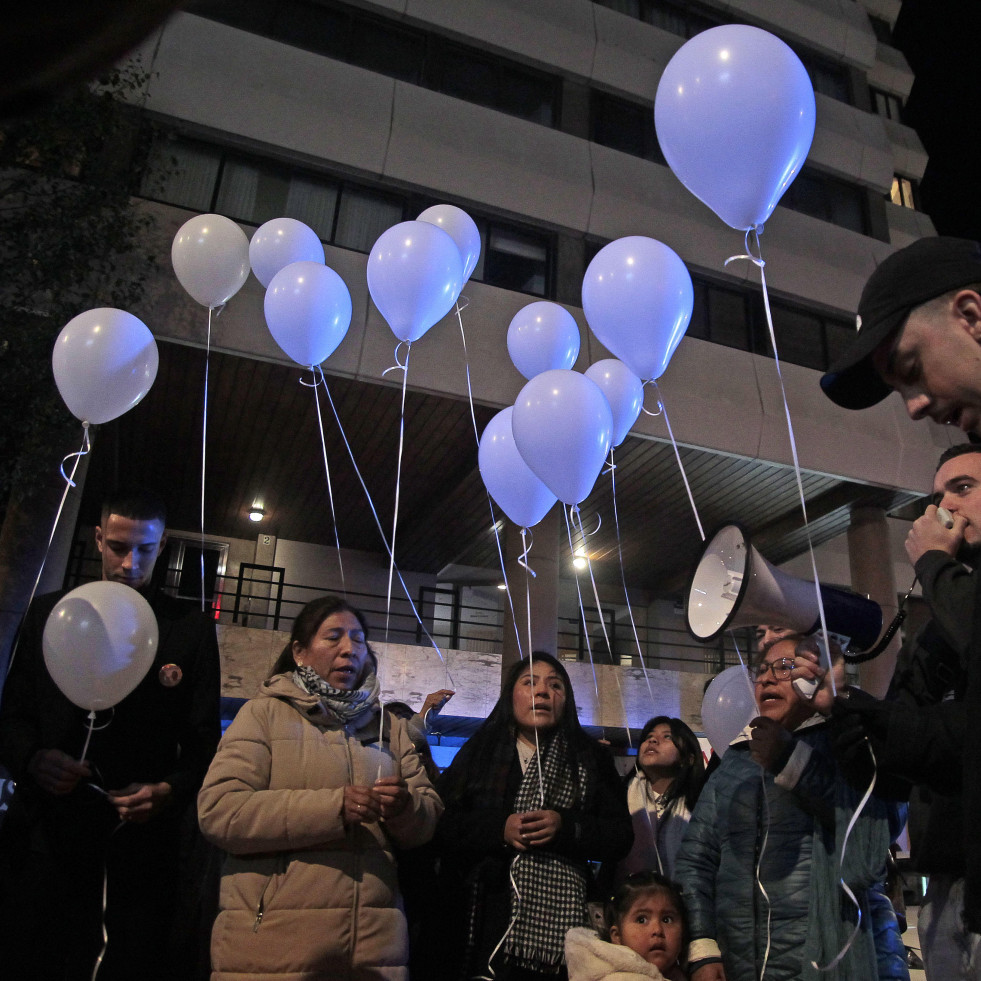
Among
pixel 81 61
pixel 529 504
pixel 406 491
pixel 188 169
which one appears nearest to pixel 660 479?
pixel 406 491

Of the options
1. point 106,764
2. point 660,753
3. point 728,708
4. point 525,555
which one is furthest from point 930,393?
point 525,555

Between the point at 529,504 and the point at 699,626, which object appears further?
the point at 529,504

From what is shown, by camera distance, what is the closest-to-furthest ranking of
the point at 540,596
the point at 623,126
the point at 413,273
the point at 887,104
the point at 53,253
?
the point at 413,273, the point at 53,253, the point at 540,596, the point at 623,126, the point at 887,104

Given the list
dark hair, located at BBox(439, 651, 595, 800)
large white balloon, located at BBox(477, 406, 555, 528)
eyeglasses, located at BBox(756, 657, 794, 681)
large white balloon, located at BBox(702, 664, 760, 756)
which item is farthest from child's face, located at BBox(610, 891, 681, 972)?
large white balloon, located at BBox(477, 406, 555, 528)

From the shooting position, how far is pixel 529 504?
5.21 metres

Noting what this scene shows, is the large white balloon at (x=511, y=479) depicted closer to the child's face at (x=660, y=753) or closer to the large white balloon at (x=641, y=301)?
the large white balloon at (x=641, y=301)

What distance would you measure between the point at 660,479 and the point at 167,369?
19.6 feet

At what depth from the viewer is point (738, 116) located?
9.70 feet

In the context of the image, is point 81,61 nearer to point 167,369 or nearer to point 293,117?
point 167,369

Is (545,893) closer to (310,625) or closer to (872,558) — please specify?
(310,625)

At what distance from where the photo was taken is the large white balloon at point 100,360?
13.2 ft

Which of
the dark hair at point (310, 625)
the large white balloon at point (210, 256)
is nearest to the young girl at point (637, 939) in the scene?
the dark hair at point (310, 625)

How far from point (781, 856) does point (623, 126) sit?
35.5ft

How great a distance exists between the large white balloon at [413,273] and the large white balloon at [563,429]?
A: 3.69 feet
